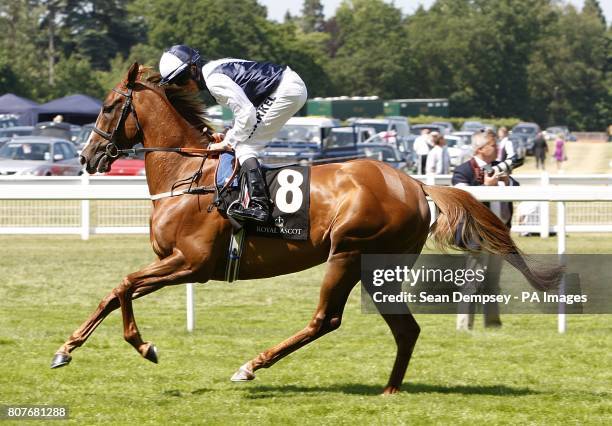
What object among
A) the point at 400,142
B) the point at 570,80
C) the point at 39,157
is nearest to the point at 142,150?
the point at 39,157

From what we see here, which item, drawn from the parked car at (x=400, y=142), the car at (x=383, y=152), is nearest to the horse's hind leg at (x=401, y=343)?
the car at (x=383, y=152)

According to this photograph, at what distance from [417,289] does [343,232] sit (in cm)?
97

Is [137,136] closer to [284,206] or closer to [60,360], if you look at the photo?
[284,206]

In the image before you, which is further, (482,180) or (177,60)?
(482,180)

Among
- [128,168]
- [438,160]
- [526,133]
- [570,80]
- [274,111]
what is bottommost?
[526,133]

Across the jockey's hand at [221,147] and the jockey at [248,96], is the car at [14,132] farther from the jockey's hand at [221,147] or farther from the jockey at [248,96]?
the jockey's hand at [221,147]

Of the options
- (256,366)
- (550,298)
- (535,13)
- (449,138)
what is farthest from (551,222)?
(535,13)

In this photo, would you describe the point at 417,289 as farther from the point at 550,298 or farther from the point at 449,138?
the point at 449,138

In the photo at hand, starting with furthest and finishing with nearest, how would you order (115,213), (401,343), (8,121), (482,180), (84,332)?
Answer: (8,121), (115,213), (482,180), (401,343), (84,332)

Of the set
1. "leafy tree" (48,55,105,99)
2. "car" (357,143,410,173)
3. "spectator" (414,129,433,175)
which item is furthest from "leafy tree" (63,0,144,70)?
"spectator" (414,129,433,175)

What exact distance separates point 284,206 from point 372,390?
121 cm

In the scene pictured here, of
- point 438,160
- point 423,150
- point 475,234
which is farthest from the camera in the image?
point 423,150

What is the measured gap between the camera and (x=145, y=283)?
6516 millimetres

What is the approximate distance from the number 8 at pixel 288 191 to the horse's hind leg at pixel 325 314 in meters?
0.38
